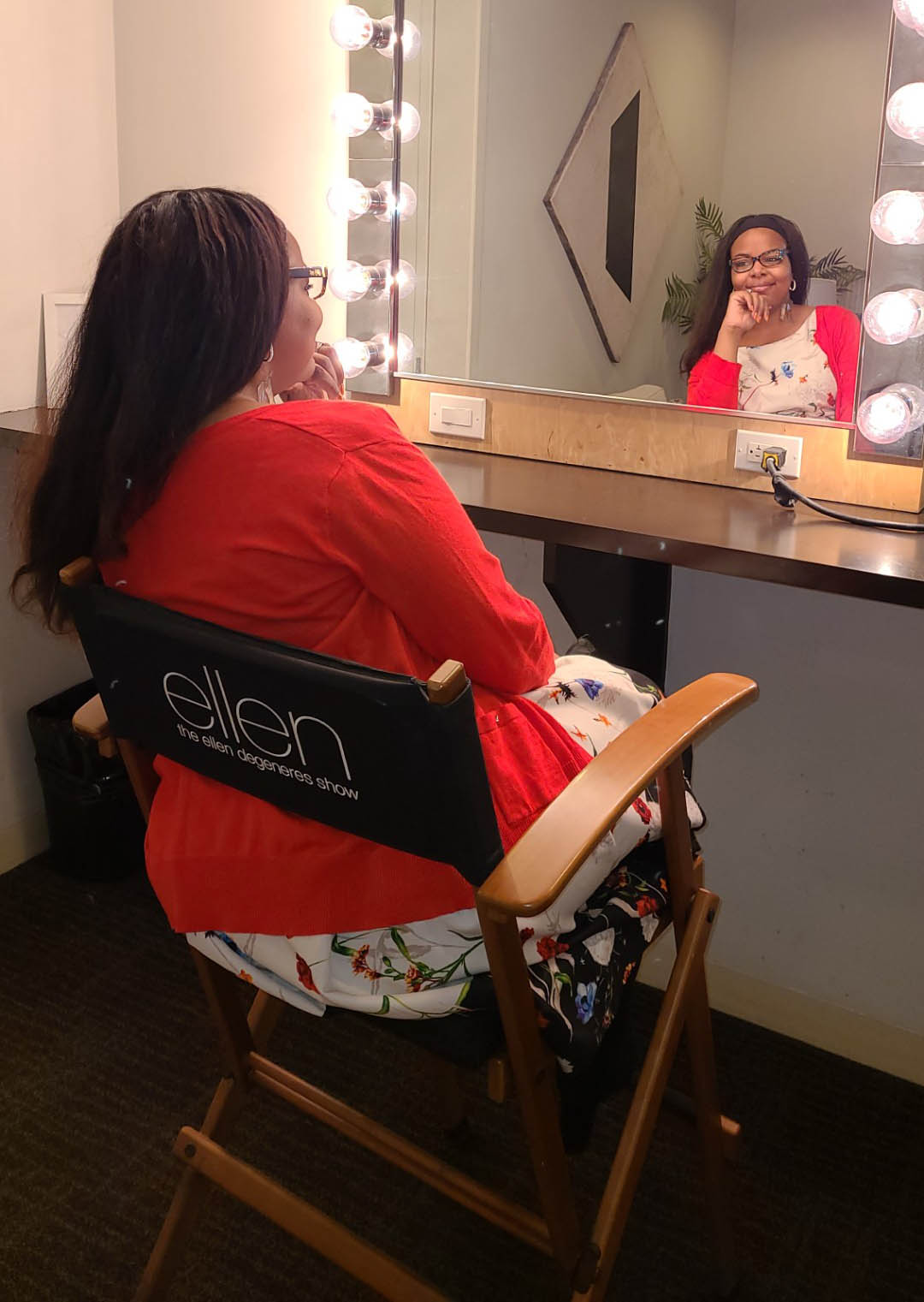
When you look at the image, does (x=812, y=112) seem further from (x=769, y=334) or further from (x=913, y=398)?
(x=913, y=398)

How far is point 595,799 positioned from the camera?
90 centimetres

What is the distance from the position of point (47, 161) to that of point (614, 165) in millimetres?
1007

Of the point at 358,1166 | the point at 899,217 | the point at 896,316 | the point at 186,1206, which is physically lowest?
the point at 358,1166

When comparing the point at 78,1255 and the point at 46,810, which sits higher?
the point at 46,810

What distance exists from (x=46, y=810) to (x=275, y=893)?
1.37 m

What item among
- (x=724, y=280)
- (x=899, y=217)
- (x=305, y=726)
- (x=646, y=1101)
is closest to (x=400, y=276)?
(x=724, y=280)

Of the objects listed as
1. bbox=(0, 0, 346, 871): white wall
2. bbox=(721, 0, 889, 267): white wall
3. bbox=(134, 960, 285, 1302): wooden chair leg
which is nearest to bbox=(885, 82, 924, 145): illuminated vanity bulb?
bbox=(721, 0, 889, 267): white wall

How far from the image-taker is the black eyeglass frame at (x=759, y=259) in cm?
154

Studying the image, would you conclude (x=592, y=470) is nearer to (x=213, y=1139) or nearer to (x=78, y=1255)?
(x=213, y=1139)

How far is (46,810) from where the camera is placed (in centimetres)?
226

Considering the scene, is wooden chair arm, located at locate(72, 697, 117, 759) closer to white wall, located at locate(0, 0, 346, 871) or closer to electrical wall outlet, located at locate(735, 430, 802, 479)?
electrical wall outlet, located at locate(735, 430, 802, 479)

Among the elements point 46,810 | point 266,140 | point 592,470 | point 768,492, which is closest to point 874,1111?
point 768,492

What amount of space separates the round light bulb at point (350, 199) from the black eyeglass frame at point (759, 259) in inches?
25.5

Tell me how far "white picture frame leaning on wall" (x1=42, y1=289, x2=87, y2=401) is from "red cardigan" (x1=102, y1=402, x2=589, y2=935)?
1.17 metres
